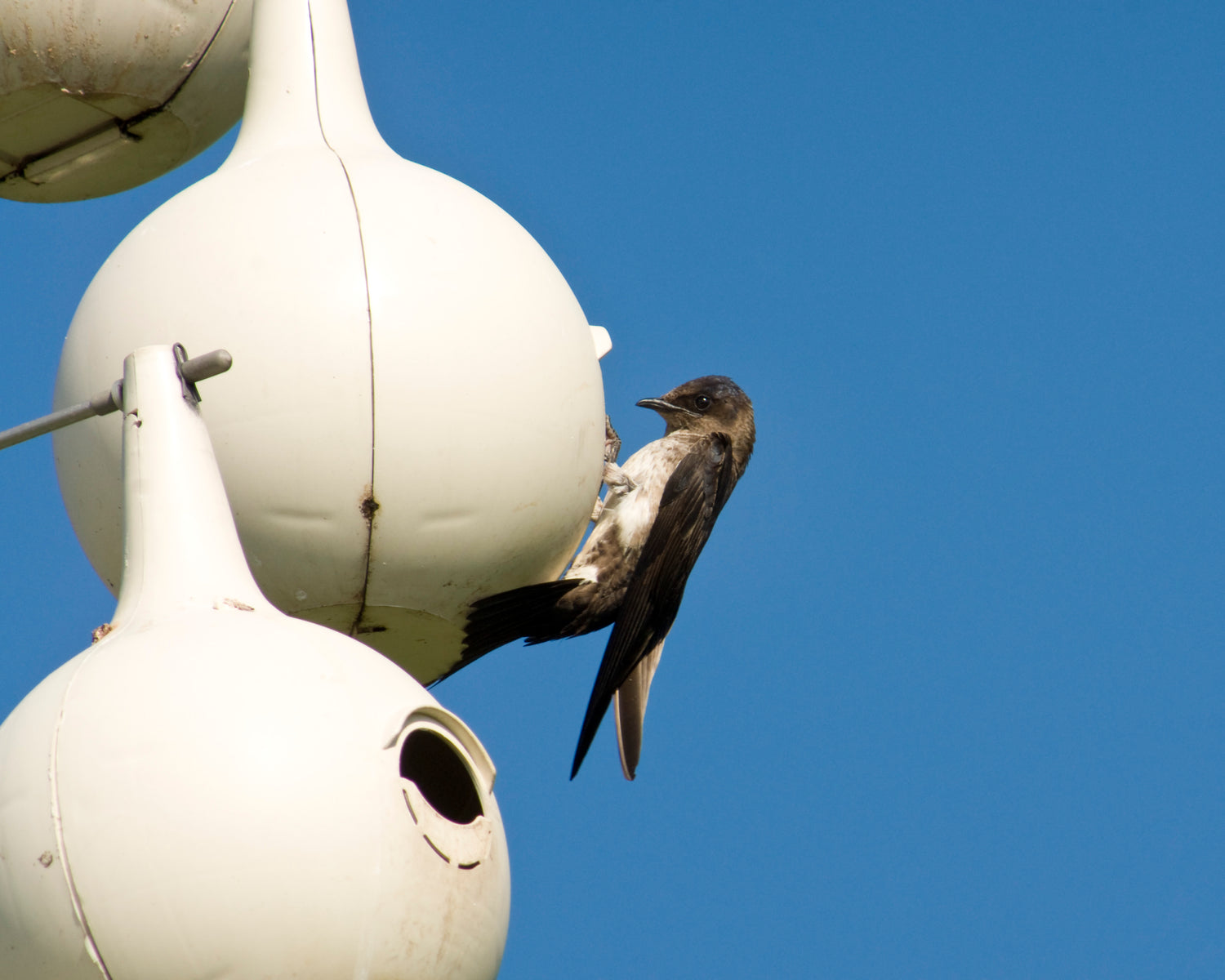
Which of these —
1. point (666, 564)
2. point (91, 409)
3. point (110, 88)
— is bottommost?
point (666, 564)

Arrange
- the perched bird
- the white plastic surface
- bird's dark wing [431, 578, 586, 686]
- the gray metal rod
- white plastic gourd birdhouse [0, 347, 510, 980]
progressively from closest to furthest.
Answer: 1. white plastic gourd birdhouse [0, 347, 510, 980]
2. the gray metal rod
3. bird's dark wing [431, 578, 586, 686]
4. the perched bird
5. the white plastic surface

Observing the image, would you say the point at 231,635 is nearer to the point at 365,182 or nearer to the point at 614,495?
the point at 365,182

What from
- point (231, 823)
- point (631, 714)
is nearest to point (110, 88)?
point (631, 714)

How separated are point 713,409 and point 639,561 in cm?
131

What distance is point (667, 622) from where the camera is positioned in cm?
430

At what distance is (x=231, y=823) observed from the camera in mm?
2365

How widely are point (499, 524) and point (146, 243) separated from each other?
2.81 feet

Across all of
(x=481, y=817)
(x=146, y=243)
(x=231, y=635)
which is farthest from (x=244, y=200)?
(x=481, y=817)

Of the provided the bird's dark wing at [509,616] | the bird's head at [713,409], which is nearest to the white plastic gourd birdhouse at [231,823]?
the bird's dark wing at [509,616]

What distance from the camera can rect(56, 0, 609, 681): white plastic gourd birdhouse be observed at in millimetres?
3084

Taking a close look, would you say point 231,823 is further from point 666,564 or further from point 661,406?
point 661,406

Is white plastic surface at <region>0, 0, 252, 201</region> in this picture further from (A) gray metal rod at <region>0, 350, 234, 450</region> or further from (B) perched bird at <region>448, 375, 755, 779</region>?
(B) perched bird at <region>448, 375, 755, 779</region>

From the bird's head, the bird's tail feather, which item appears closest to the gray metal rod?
the bird's tail feather

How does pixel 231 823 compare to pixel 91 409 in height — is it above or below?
below
